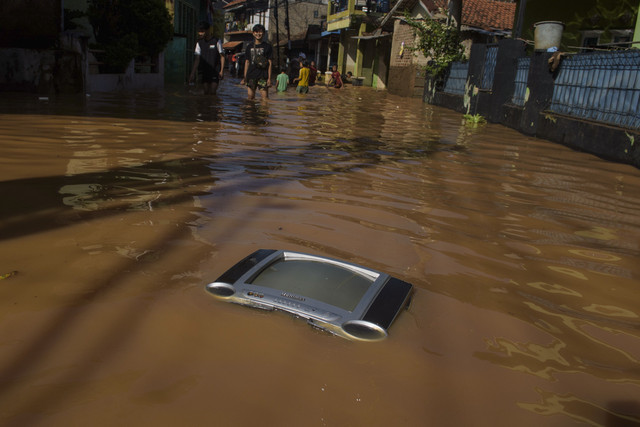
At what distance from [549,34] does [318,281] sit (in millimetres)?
8830

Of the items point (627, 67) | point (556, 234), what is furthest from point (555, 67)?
point (556, 234)

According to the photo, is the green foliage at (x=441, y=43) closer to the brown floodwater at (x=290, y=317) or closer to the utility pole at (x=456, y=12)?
the utility pole at (x=456, y=12)

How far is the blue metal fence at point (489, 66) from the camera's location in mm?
11907

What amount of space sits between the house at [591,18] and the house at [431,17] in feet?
15.1

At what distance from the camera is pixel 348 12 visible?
105ft

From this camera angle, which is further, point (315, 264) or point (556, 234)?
point (556, 234)

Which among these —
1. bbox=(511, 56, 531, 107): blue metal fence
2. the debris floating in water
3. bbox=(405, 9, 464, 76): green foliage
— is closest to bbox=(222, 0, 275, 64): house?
bbox=(405, 9, 464, 76): green foliage

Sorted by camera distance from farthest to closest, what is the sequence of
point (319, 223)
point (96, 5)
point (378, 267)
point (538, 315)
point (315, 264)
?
point (96, 5), point (319, 223), point (378, 267), point (315, 264), point (538, 315)

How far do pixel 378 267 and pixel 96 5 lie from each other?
12.2 metres

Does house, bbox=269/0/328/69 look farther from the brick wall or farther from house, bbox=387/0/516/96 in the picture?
the brick wall

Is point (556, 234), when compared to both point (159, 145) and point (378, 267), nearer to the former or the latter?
point (378, 267)

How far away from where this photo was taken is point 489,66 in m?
12.2

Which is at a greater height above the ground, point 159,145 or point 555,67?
point 555,67

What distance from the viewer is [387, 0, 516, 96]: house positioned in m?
21.3
